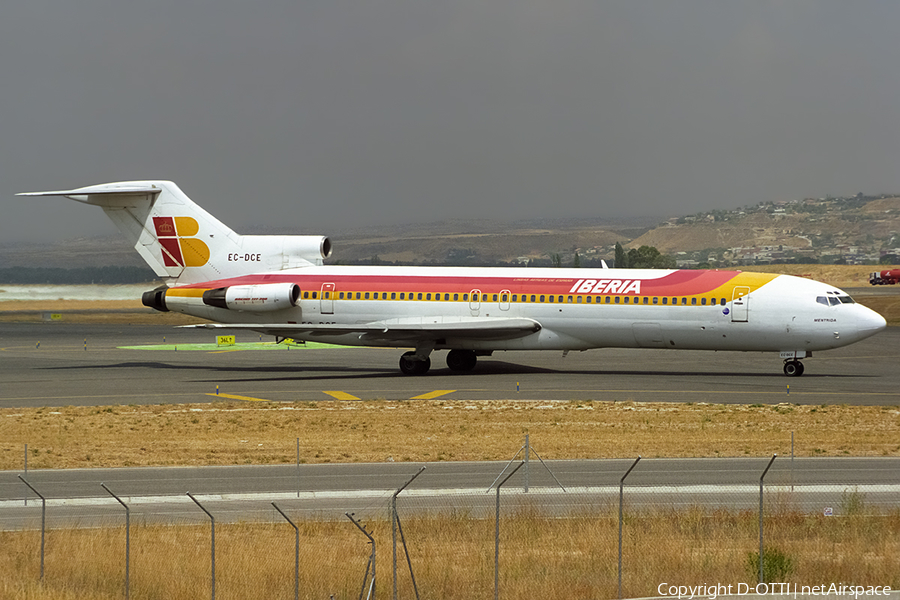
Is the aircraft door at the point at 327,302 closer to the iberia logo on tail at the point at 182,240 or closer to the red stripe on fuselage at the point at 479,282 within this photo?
the red stripe on fuselage at the point at 479,282

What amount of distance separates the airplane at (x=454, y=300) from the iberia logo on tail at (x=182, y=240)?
4cm

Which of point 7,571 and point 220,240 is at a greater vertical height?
point 220,240

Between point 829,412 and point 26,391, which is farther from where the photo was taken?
point 26,391

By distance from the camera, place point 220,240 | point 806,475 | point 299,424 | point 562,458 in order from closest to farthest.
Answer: point 806,475 < point 562,458 < point 299,424 < point 220,240

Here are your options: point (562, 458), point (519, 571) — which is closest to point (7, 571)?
point (519, 571)

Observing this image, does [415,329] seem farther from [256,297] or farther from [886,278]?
[886,278]

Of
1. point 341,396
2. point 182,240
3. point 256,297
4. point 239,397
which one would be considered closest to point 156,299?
point 182,240

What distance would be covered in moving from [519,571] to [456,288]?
26551mm

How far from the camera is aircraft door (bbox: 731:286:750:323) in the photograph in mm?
36938

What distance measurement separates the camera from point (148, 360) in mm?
48438

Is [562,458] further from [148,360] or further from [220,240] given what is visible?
[148,360]

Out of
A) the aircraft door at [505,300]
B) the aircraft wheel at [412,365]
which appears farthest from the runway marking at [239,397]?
the aircraft door at [505,300]

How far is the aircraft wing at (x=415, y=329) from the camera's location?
128 feet

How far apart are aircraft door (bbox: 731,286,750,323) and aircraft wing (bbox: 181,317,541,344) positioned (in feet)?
24.5
